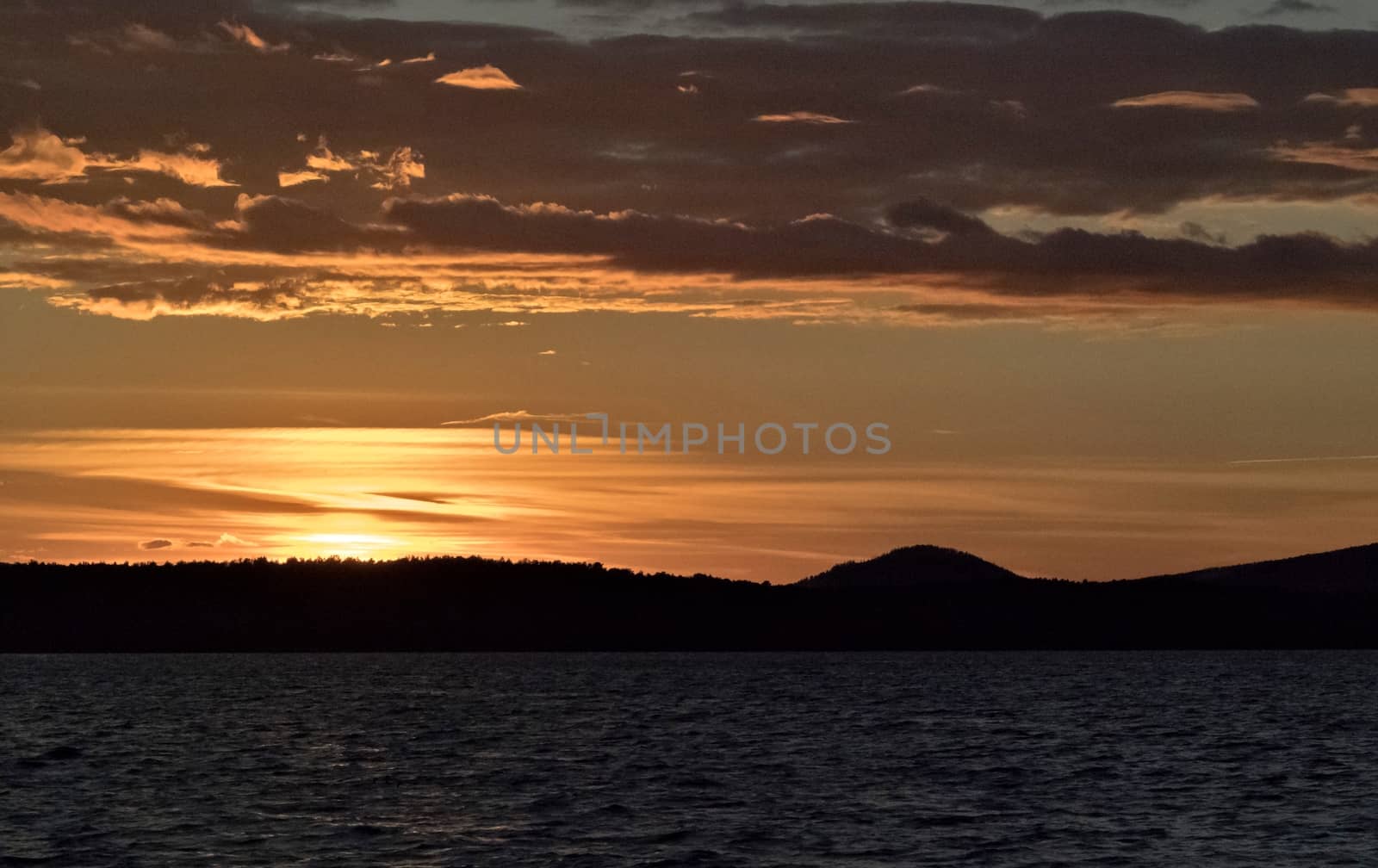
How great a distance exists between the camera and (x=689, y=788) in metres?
74.5

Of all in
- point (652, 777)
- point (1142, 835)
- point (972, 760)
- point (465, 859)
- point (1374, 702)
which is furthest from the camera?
point (1374, 702)

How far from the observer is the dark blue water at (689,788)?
185 ft

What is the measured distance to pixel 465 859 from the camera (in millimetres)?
54156

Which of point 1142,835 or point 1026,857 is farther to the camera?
point 1142,835

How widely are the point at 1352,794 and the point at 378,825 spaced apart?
3922 cm

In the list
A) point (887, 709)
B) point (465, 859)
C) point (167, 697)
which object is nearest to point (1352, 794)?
point (465, 859)

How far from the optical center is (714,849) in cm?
5616

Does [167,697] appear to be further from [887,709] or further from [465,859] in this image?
[465,859]

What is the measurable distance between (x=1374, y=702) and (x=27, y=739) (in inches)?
4573

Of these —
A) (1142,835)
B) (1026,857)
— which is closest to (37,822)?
(1026,857)

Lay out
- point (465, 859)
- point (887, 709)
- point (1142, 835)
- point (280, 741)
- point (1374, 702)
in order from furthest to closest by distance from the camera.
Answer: point (1374, 702), point (887, 709), point (280, 741), point (1142, 835), point (465, 859)

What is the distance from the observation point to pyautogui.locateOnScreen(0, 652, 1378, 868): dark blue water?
5644 centimetres

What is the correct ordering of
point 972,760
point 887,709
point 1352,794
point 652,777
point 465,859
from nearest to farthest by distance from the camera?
point 465,859 < point 1352,794 < point 652,777 < point 972,760 < point 887,709

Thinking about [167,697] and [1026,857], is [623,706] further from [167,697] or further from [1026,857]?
[1026,857]
